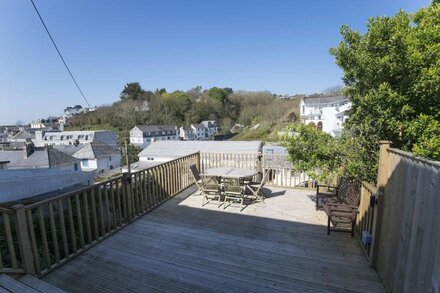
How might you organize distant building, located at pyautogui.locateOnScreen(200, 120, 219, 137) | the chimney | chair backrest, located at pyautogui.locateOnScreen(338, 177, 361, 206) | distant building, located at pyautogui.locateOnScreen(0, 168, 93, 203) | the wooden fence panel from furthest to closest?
distant building, located at pyautogui.locateOnScreen(200, 120, 219, 137) → the chimney → distant building, located at pyautogui.locateOnScreen(0, 168, 93, 203) → chair backrest, located at pyautogui.locateOnScreen(338, 177, 361, 206) → the wooden fence panel

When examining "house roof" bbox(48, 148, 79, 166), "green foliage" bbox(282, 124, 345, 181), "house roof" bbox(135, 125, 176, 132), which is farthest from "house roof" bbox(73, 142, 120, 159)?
"green foliage" bbox(282, 124, 345, 181)

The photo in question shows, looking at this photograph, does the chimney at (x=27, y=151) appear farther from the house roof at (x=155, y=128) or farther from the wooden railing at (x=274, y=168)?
the house roof at (x=155, y=128)

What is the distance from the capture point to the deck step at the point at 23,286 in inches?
85.7

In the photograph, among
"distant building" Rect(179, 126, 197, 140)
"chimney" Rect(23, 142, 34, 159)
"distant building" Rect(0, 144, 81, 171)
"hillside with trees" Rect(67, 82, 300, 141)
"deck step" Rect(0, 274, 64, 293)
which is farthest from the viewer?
"distant building" Rect(179, 126, 197, 140)

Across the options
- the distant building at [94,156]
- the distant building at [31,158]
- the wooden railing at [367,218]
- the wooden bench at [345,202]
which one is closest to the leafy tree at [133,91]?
the distant building at [94,156]

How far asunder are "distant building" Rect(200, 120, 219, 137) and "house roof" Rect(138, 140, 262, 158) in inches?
1351

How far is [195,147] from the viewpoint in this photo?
18484 millimetres

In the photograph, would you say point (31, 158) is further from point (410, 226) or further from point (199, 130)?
point (199, 130)

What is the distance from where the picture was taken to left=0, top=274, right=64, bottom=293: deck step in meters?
2.18

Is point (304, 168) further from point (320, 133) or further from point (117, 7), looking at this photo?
point (117, 7)

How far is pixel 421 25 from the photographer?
10.5ft

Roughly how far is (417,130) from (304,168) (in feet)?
5.14

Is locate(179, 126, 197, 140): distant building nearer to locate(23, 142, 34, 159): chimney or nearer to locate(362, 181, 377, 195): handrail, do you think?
locate(23, 142, 34, 159): chimney

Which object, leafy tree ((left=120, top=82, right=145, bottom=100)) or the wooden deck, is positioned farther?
leafy tree ((left=120, top=82, right=145, bottom=100))
